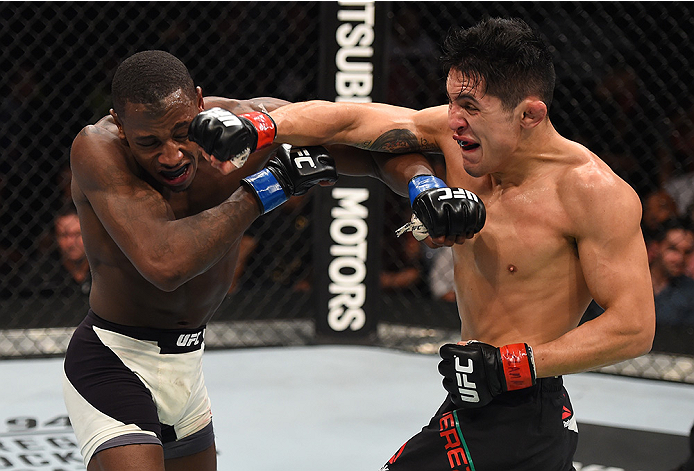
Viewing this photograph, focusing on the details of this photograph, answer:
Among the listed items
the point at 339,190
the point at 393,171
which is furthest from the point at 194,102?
the point at 339,190

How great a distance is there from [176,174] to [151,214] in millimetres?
93

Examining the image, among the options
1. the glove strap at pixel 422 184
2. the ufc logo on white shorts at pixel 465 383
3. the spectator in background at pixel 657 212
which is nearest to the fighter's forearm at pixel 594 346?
the ufc logo on white shorts at pixel 465 383

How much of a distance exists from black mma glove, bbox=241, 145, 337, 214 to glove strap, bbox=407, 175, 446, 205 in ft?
0.53

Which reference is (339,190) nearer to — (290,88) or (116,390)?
(290,88)

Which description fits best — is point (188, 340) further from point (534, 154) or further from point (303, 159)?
point (534, 154)

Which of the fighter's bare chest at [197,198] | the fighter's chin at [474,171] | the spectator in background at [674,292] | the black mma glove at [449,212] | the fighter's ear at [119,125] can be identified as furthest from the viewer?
the spectator in background at [674,292]

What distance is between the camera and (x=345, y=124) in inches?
64.0

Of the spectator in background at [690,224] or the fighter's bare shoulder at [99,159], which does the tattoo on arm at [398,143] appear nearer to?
the fighter's bare shoulder at [99,159]

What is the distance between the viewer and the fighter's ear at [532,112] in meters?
1.38

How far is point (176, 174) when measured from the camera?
1496mm

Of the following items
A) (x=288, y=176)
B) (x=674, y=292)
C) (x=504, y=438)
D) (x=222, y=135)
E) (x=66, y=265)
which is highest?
(x=222, y=135)

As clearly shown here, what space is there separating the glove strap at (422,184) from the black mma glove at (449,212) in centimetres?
6

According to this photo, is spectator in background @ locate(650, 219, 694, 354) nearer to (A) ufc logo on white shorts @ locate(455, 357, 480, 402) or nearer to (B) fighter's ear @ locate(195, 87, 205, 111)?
(A) ufc logo on white shorts @ locate(455, 357, 480, 402)

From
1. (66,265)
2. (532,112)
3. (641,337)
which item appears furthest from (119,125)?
(66,265)
